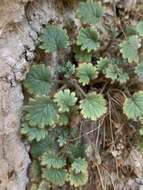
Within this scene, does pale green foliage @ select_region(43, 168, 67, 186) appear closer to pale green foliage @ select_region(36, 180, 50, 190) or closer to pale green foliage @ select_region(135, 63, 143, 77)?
pale green foliage @ select_region(36, 180, 50, 190)

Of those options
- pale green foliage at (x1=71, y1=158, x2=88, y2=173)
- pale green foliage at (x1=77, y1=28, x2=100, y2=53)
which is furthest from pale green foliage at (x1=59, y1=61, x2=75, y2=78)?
pale green foliage at (x1=71, y1=158, x2=88, y2=173)

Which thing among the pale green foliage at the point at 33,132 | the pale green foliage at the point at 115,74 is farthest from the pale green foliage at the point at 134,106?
the pale green foliage at the point at 33,132

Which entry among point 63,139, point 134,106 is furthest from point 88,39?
point 63,139

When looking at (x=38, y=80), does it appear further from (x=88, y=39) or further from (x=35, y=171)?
(x=35, y=171)

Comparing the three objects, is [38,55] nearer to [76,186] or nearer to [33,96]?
[33,96]

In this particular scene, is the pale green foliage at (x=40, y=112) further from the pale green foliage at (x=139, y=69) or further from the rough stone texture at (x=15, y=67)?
the pale green foliage at (x=139, y=69)

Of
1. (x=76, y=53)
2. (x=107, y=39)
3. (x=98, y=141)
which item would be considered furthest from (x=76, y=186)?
(x=107, y=39)
